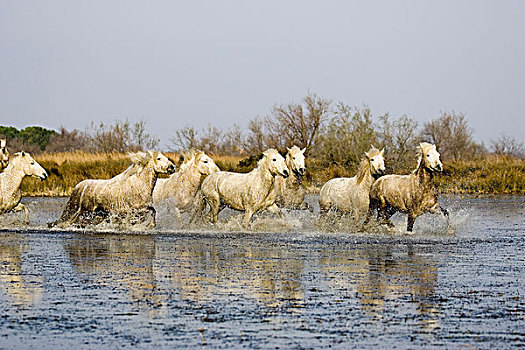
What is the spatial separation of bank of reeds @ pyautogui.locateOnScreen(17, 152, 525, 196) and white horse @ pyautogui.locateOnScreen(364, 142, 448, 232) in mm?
18271

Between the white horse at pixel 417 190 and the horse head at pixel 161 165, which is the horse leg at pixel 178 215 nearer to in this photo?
the horse head at pixel 161 165

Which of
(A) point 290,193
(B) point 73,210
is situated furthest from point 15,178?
(A) point 290,193

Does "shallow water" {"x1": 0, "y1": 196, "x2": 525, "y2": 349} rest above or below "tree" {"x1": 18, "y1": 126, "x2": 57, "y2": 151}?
below

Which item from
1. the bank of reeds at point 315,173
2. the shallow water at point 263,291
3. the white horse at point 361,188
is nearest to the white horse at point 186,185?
the shallow water at point 263,291

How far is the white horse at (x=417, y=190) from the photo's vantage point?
1585 centimetres

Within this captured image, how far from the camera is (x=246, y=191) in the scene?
17250 millimetres

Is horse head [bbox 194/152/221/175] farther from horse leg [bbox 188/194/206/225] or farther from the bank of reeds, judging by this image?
the bank of reeds

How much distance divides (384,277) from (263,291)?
183 cm

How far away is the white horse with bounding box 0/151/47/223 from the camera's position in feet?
59.7

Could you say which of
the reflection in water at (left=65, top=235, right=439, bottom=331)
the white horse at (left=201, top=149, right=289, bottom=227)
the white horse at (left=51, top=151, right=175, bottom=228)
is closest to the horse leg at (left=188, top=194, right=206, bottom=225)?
the white horse at (left=201, top=149, right=289, bottom=227)

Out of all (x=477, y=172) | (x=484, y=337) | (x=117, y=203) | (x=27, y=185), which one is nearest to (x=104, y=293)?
(x=484, y=337)

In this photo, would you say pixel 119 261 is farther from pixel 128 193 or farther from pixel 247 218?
pixel 247 218

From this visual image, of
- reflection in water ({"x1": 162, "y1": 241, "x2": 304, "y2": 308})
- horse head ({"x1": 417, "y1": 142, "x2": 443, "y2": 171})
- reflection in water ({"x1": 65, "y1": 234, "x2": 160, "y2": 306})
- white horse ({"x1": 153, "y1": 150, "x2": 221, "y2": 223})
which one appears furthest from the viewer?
white horse ({"x1": 153, "y1": 150, "x2": 221, "y2": 223})

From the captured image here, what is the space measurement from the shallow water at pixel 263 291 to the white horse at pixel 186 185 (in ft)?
9.24
